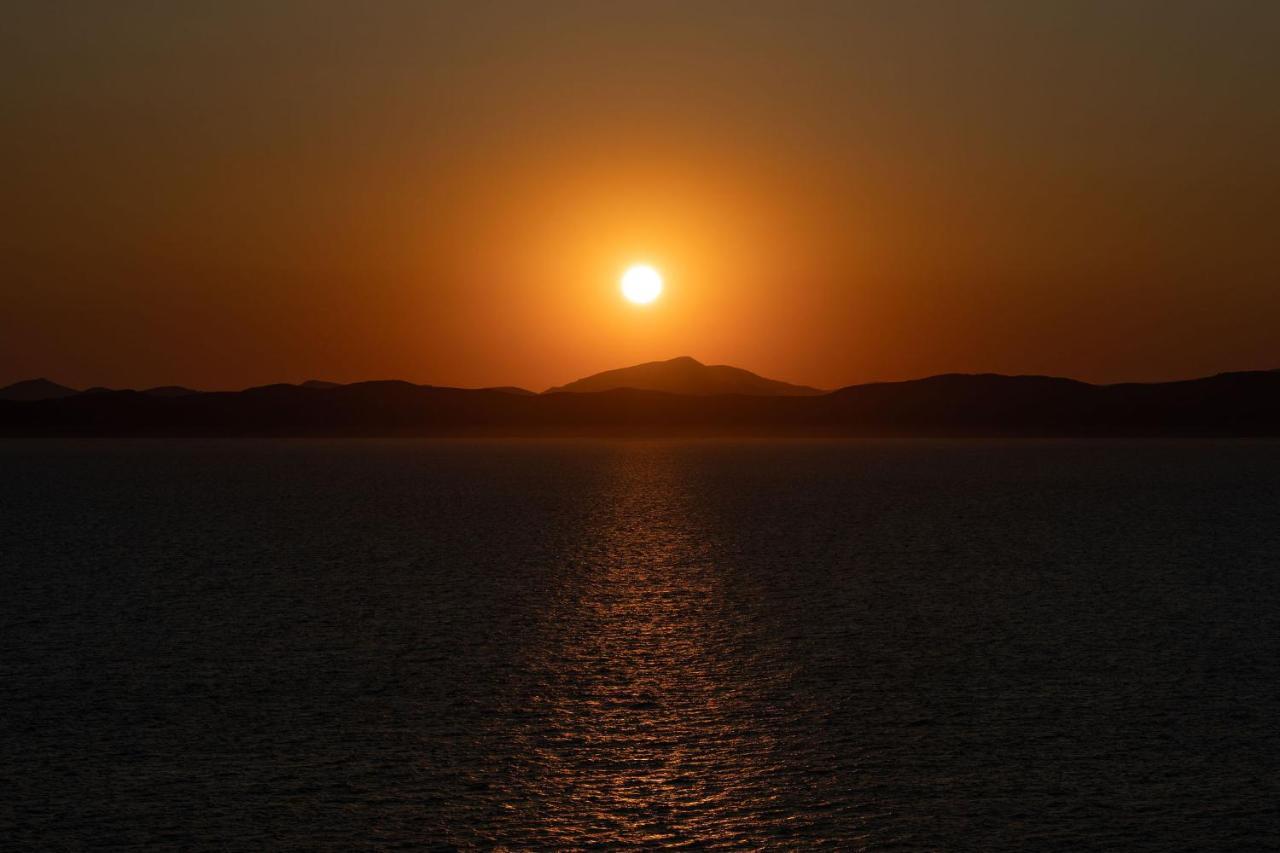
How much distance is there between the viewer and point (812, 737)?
15.9 m

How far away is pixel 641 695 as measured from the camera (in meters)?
18.3

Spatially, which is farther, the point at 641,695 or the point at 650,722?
the point at 641,695

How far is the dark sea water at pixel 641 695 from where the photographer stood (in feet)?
41.9

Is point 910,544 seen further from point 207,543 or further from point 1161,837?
point 1161,837

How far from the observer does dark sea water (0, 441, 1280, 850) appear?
12.8 meters

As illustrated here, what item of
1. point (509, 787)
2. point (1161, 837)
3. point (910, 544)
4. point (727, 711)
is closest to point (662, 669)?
point (727, 711)

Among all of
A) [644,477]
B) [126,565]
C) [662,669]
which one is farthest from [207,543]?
[644,477]

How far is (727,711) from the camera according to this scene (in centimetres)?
1730

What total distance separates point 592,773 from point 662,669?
5.94 metres

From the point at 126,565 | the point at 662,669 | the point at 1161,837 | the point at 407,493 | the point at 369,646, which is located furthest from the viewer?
the point at 407,493

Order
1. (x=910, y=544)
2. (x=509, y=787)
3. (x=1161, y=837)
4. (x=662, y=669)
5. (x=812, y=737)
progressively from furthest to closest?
(x=910, y=544) < (x=662, y=669) < (x=812, y=737) < (x=509, y=787) < (x=1161, y=837)

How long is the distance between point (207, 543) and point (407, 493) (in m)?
35.3

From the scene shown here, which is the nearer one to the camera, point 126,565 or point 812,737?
point 812,737

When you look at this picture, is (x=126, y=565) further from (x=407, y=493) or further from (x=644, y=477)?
(x=644, y=477)
